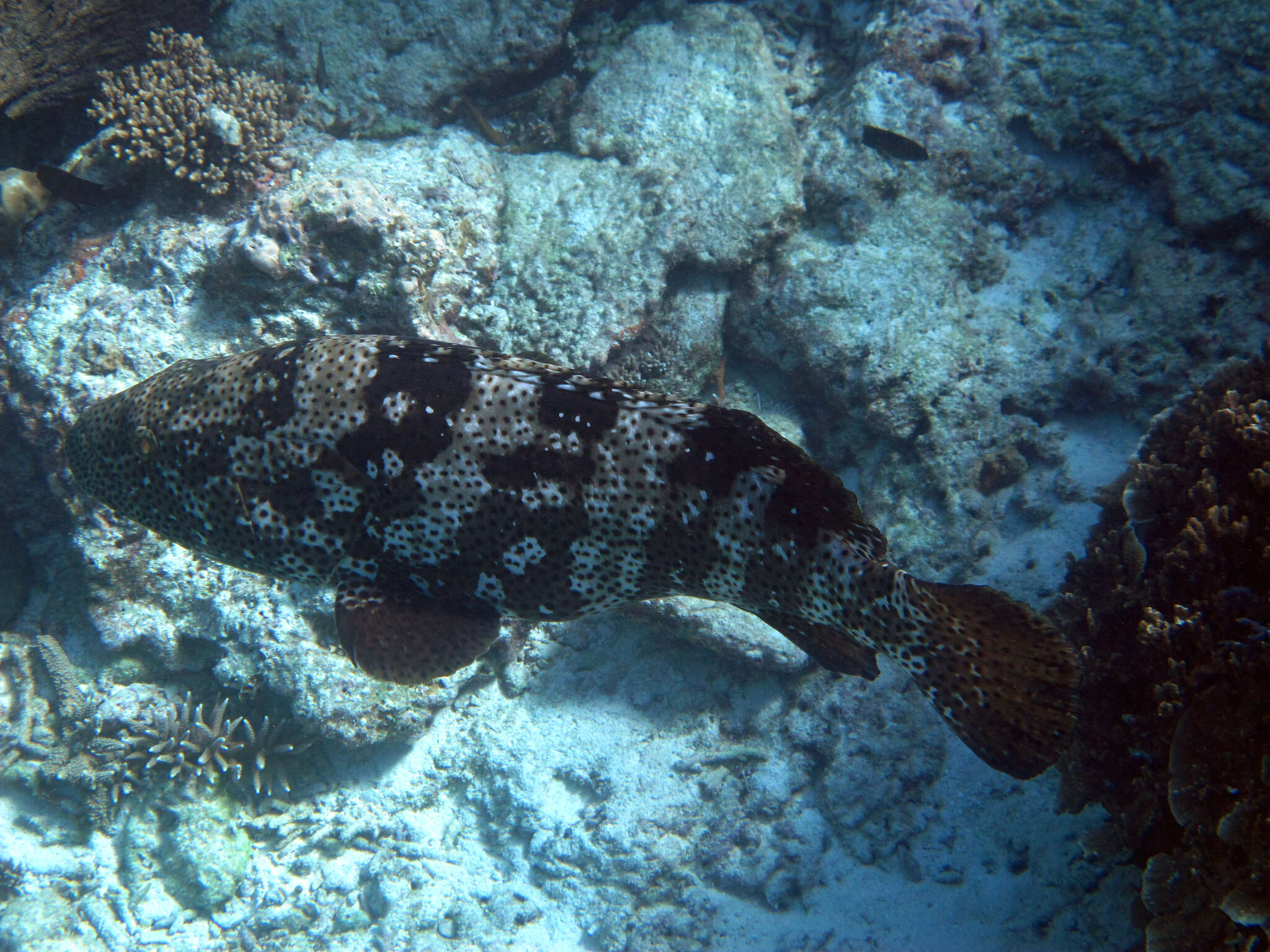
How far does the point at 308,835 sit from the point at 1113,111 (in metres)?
9.48

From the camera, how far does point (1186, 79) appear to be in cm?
530

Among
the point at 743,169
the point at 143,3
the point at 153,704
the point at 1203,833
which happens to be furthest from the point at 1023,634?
the point at 143,3

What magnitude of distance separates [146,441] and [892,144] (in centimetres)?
592

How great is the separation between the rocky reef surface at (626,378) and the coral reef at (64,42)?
2.21ft

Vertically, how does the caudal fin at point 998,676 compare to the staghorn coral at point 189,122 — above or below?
below

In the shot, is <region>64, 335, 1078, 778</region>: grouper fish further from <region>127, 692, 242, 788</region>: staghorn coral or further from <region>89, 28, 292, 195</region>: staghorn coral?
<region>127, 692, 242, 788</region>: staghorn coral

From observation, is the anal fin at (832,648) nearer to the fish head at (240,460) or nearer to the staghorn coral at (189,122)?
the fish head at (240,460)

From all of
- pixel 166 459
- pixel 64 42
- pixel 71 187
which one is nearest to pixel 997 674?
pixel 166 459

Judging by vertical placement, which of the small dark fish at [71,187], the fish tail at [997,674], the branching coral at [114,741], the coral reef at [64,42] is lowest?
the branching coral at [114,741]

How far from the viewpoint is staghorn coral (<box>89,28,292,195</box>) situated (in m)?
5.04

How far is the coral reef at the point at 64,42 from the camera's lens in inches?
202

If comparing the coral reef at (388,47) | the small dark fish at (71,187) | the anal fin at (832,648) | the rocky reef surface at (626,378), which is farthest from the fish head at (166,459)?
the coral reef at (388,47)

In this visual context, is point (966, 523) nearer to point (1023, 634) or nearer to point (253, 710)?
point (1023, 634)

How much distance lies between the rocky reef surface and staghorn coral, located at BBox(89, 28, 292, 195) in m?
0.19
